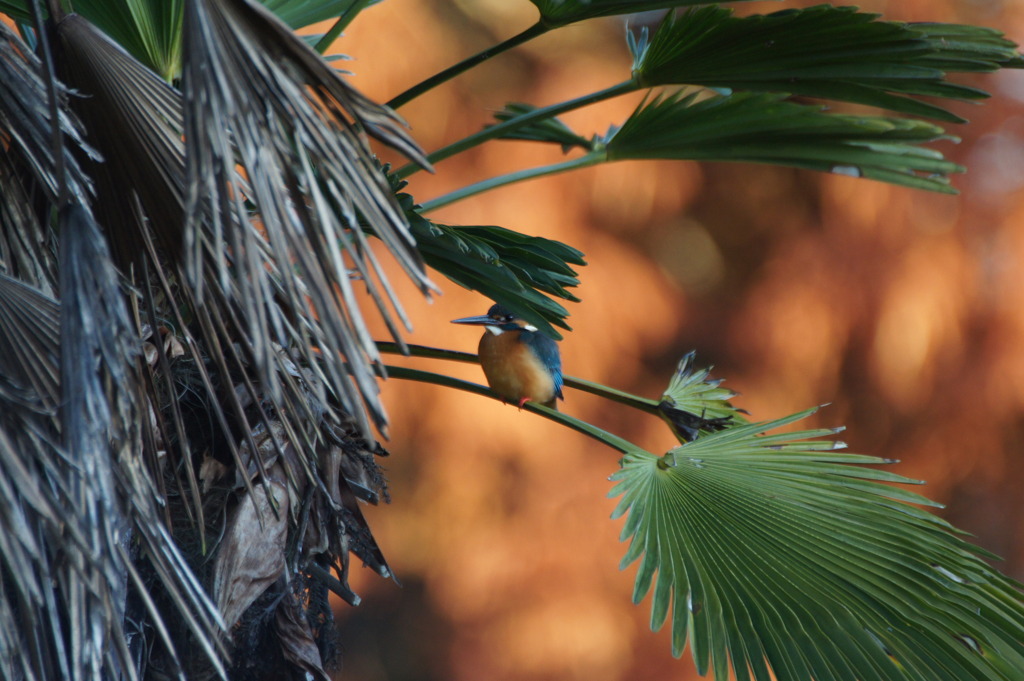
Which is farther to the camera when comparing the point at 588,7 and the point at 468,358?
the point at 468,358

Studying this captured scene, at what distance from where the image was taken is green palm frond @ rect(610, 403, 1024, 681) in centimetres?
65

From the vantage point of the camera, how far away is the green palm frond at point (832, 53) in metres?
0.83

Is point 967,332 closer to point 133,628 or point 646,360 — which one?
point 646,360

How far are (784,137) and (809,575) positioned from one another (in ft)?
1.99

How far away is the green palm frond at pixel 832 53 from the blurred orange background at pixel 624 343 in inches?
64.8

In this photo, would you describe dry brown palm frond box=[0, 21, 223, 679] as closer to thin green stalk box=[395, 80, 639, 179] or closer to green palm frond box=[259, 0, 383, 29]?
thin green stalk box=[395, 80, 639, 179]

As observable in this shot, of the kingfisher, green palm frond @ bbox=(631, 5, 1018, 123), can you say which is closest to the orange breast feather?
the kingfisher

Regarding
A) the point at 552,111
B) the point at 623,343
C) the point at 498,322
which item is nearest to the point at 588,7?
the point at 552,111

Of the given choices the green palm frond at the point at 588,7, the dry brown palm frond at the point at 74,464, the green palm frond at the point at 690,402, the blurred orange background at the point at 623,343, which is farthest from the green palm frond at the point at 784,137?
the blurred orange background at the point at 623,343

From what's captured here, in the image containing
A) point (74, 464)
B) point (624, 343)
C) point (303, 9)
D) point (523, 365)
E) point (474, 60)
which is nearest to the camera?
point (74, 464)

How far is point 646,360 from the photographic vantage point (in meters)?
2.73

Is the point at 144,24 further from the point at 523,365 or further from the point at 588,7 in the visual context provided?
the point at 523,365

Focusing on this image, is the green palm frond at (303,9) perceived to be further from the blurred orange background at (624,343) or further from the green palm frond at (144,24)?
the blurred orange background at (624,343)

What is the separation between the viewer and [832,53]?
87 cm
